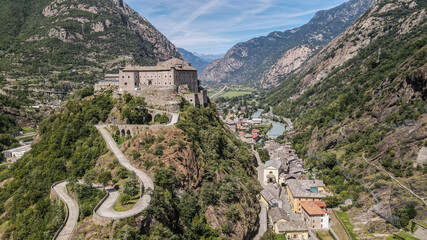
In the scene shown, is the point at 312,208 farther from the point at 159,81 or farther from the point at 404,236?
the point at 159,81

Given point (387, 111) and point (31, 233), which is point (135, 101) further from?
point (387, 111)

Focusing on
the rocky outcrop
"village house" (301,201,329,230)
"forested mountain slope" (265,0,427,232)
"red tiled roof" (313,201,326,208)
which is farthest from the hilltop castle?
the rocky outcrop

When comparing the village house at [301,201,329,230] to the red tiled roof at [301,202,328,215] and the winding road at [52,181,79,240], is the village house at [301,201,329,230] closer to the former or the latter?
the red tiled roof at [301,202,328,215]

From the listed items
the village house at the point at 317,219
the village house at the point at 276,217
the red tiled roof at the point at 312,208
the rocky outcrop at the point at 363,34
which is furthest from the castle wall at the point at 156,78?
the rocky outcrop at the point at 363,34

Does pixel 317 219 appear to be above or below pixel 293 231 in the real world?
above

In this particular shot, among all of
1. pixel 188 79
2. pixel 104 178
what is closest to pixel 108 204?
pixel 104 178
